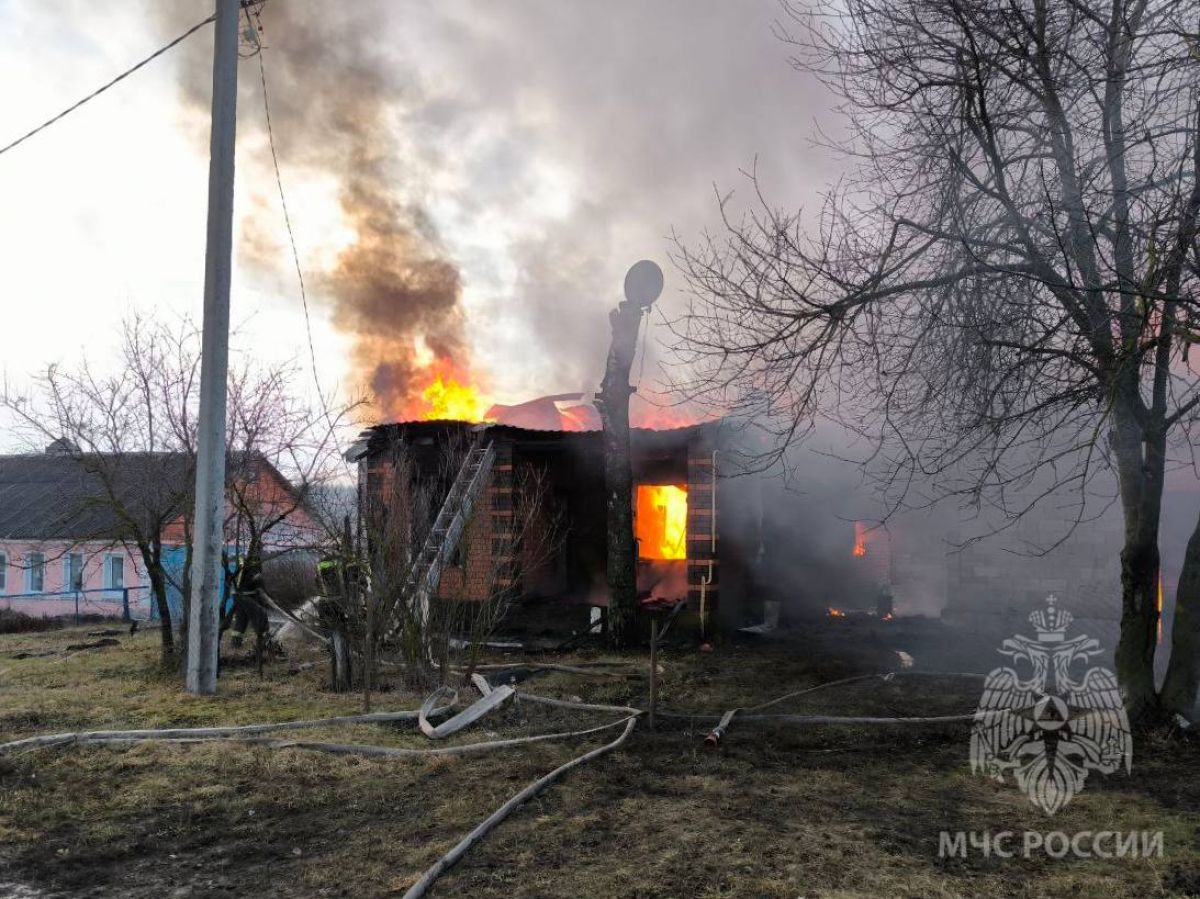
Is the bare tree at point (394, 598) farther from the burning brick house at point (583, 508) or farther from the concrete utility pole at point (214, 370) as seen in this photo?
the burning brick house at point (583, 508)

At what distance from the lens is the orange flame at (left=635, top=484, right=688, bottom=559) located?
19312 millimetres

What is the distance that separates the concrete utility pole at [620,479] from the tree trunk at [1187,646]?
25.1 ft

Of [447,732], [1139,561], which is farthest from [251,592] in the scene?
[1139,561]

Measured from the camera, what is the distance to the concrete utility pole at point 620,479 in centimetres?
1297

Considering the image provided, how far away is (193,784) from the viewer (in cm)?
550

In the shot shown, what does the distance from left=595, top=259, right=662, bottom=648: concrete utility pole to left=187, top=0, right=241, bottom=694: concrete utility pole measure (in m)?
6.30

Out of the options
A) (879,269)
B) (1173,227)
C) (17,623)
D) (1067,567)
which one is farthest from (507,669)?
(17,623)

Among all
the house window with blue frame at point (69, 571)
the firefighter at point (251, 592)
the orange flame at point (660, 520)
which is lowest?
the house window with blue frame at point (69, 571)

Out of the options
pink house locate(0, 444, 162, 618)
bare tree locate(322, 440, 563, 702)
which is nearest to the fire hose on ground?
bare tree locate(322, 440, 563, 702)

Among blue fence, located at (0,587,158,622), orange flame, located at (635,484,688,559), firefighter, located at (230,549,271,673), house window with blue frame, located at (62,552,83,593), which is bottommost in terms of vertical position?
blue fence, located at (0,587,158,622)

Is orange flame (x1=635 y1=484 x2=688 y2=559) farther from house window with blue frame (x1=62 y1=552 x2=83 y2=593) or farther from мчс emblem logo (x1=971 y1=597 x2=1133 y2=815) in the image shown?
house window with blue frame (x1=62 y1=552 x2=83 y2=593)

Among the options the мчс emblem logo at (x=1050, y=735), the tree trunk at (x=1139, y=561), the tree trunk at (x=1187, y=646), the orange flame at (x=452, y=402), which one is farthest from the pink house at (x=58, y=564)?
the tree trunk at (x=1187, y=646)

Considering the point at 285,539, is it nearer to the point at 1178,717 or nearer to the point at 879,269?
the point at 879,269

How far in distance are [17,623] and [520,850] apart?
17319mm
